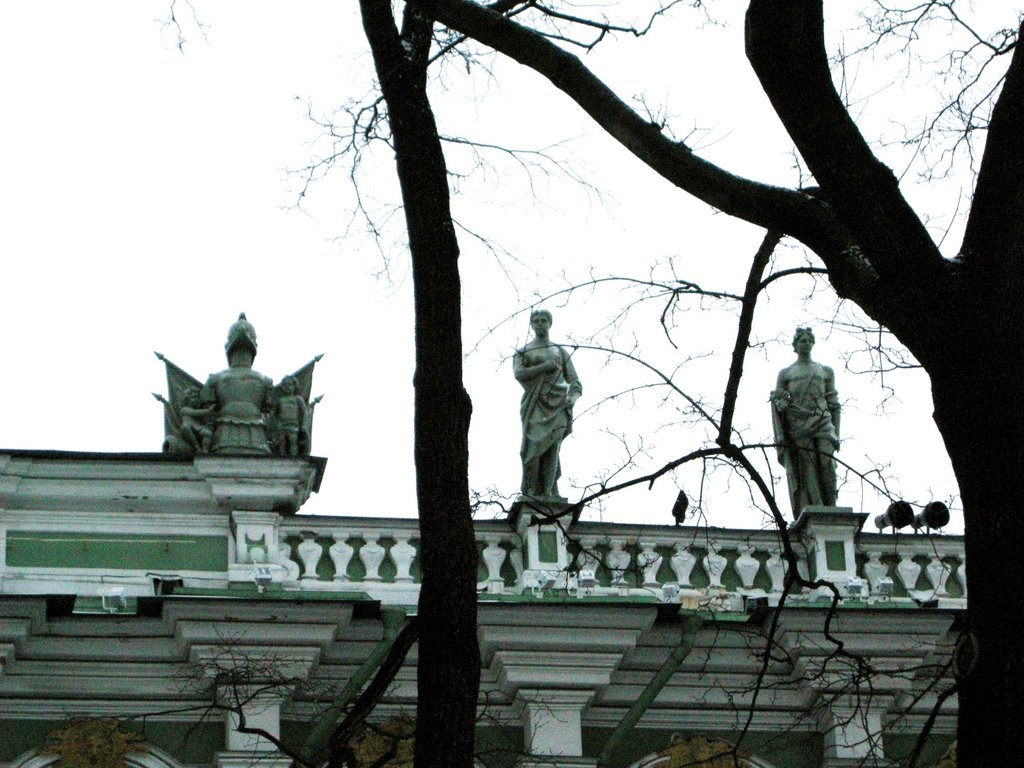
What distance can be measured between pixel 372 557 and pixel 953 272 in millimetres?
9054

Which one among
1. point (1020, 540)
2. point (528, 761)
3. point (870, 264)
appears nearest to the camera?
point (1020, 540)

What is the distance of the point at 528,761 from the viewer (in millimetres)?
15688

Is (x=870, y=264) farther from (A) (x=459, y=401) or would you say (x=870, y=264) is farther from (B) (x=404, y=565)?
(B) (x=404, y=565)

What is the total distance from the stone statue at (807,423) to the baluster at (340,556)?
10.8ft

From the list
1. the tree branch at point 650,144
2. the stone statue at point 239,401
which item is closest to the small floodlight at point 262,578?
the stone statue at point 239,401

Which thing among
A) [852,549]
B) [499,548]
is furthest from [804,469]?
[499,548]

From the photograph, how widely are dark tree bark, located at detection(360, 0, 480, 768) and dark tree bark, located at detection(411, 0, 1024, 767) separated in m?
1.30

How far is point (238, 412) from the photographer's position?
689 inches

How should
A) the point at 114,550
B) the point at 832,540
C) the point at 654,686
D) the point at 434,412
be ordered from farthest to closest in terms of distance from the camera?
the point at 832,540 < the point at 114,550 < the point at 654,686 < the point at 434,412

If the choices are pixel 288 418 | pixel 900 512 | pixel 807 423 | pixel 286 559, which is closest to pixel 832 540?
pixel 807 423

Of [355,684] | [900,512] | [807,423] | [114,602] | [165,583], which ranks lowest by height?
[355,684]

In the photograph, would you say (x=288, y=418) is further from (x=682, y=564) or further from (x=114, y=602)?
(x=682, y=564)

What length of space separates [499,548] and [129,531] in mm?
2652

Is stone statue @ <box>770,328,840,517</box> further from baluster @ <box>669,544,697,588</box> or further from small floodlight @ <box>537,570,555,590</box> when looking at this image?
small floodlight @ <box>537,570,555,590</box>
